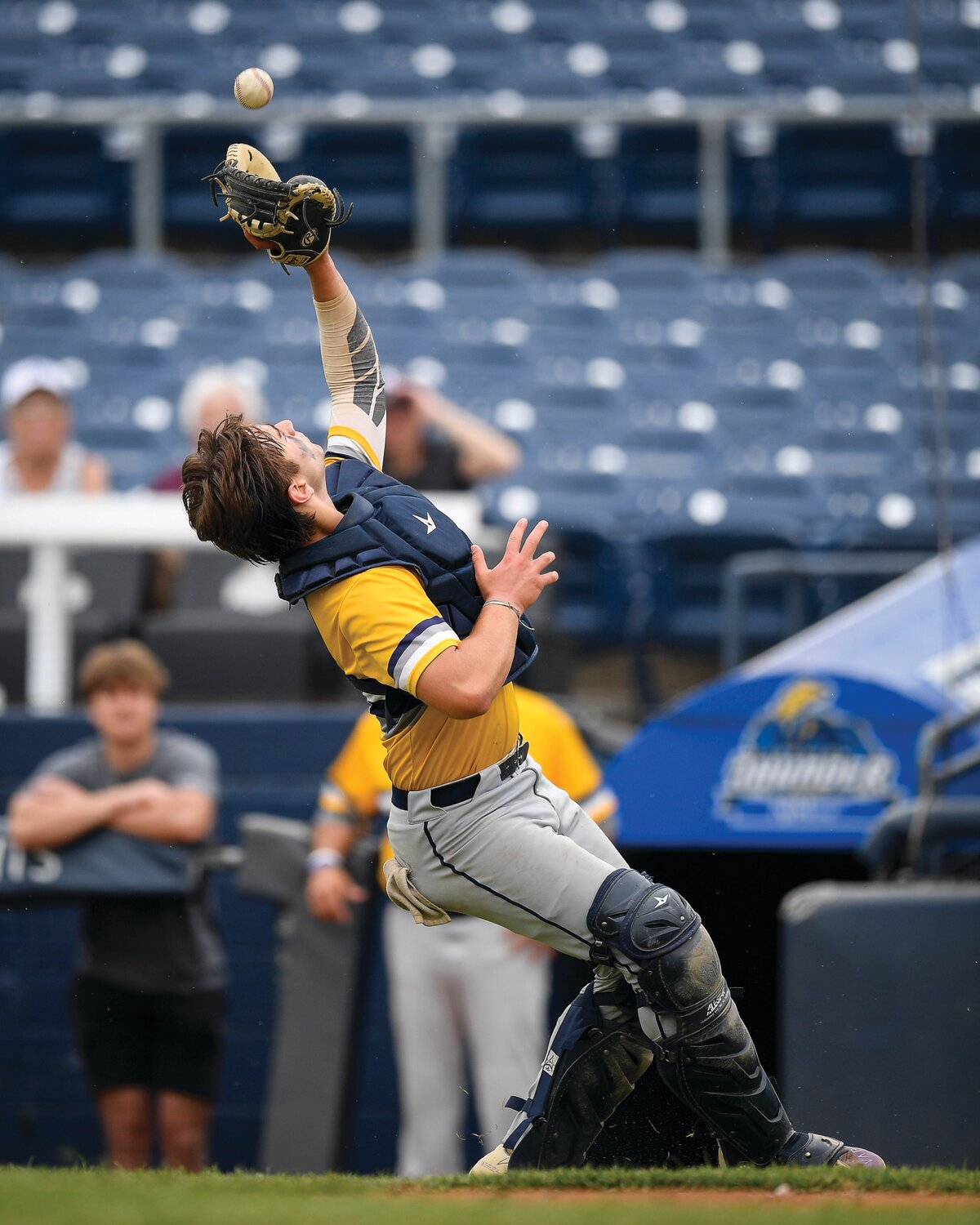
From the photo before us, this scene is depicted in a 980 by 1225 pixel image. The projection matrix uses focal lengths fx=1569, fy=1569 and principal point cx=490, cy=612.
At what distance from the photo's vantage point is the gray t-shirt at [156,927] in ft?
17.3

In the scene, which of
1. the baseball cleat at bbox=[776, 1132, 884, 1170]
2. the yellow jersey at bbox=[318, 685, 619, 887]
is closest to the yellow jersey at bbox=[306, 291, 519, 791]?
the baseball cleat at bbox=[776, 1132, 884, 1170]

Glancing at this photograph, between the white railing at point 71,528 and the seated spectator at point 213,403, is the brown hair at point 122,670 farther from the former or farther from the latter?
the seated spectator at point 213,403

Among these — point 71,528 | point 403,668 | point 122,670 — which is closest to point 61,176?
point 71,528

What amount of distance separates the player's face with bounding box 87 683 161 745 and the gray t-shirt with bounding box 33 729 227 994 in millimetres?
135

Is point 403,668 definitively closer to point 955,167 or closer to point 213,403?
point 213,403

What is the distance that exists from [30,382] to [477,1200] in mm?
3864

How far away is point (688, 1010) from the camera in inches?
116

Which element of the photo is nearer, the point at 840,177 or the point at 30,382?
the point at 30,382


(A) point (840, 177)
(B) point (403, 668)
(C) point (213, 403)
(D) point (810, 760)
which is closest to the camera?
(B) point (403, 668)

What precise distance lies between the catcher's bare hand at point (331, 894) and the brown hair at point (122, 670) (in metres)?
0.89

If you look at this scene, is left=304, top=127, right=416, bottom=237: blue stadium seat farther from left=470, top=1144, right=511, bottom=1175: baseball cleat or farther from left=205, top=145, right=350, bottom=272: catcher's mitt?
left=470, top=1144, right=511, bottom=1175: baseball cleat

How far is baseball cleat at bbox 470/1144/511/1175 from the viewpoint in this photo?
3240 mm

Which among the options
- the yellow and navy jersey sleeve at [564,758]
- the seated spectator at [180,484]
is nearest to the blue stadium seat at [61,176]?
the seated spectator at [180,484]

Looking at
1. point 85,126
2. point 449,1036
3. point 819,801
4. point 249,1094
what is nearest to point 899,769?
point 819,801
